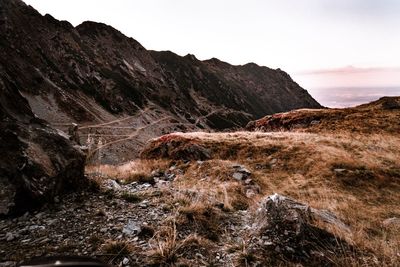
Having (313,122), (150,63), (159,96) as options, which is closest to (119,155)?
(313,122)

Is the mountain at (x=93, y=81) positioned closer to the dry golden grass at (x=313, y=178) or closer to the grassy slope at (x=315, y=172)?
the grassy slope at (x=315, y=172)

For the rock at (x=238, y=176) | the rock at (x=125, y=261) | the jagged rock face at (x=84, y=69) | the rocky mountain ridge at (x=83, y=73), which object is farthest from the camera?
the jagged rock face at (x=84, y=69)

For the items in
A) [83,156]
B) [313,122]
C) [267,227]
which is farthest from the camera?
[313,122]

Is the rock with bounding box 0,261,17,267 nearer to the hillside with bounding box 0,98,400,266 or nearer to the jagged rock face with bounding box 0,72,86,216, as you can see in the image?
the hillside with bounding box 0,98,400,266

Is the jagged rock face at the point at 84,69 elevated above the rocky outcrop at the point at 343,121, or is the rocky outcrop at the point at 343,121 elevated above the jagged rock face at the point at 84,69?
the jagged rock face at the point at 84,69

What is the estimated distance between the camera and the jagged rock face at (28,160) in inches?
288

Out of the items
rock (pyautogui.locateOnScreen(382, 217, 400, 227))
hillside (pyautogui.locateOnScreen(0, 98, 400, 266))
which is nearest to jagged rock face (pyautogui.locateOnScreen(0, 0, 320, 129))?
hillside (pyautogui.locateOnScreen(0, 98, 400, 266))

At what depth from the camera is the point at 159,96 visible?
152500mm

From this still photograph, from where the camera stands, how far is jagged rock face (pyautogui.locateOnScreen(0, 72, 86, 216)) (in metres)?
7.31

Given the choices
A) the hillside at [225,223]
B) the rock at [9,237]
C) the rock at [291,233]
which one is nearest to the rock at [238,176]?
the hillside at [225,223]

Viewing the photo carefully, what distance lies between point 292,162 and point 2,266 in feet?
54.6

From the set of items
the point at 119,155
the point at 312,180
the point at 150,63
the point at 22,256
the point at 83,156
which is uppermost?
the point at 150,63

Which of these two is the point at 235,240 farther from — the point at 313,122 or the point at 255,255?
the point at 313,122

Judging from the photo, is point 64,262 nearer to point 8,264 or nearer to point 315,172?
point 8,264
